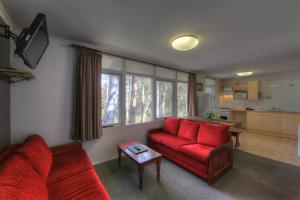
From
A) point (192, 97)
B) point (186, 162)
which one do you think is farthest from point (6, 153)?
point (192, 97)

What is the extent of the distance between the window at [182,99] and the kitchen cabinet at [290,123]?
139 inches

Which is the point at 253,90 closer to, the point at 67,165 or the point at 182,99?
the point at 182,99

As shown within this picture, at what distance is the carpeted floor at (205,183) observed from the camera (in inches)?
74.7

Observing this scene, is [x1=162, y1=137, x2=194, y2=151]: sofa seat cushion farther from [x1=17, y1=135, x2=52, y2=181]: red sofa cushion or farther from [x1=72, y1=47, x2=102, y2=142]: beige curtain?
[x1=17, y1=135, x2=52, y2=181]: red sofa cushion

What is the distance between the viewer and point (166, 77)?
4.29 metres

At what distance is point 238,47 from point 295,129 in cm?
421

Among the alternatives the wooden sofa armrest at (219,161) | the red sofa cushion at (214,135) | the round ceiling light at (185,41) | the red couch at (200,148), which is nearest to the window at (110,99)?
the red couch at (200,148)

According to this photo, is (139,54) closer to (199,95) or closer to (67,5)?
(67,5)

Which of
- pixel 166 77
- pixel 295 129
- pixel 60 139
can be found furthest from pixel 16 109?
pixel 295 129

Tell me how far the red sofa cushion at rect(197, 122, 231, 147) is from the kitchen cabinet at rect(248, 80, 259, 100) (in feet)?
14.6

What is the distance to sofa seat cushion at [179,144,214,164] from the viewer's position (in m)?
2.18

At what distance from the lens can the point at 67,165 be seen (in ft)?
6.16

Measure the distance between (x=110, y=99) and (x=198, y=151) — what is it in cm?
221

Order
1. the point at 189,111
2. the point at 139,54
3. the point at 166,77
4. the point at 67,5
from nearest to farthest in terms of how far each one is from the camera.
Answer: the point at 67,5 → the point at 139,54 → the point at 166,77 → the point at 189,111
